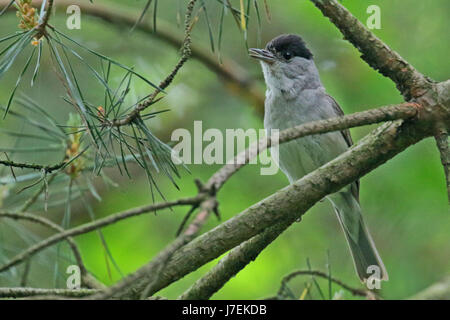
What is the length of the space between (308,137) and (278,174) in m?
1.30

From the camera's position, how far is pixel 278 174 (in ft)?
18.1

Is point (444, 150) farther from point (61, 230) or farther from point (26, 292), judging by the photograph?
point (26, 292)

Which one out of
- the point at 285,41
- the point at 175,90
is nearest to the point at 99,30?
the point at 175,90

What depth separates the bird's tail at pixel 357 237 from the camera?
4.19m

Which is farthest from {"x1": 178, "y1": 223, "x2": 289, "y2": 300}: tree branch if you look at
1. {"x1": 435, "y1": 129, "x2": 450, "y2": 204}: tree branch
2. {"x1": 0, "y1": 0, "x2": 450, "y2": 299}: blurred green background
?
{"x1": 0, "y1": 0, "x2": 450, "y2": 299}: blurred green background

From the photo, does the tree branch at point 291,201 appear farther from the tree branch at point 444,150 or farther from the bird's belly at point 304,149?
the bird's belly at point 304,149

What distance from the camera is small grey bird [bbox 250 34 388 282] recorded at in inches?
166

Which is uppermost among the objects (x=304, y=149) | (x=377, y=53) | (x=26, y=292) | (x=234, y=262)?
(x=304, y=149)

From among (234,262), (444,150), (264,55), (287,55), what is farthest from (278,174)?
(444,150)

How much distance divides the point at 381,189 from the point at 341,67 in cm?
132

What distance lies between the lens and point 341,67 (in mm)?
5551

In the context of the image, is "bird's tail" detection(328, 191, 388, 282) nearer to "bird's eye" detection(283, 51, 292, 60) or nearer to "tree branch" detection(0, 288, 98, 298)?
"bird's eye" detection(283, 51, 292, 60)

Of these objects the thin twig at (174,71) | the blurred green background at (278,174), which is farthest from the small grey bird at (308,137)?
the thin twig at (174,71)

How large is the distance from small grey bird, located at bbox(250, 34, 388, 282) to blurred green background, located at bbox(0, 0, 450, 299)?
17.0 inches
